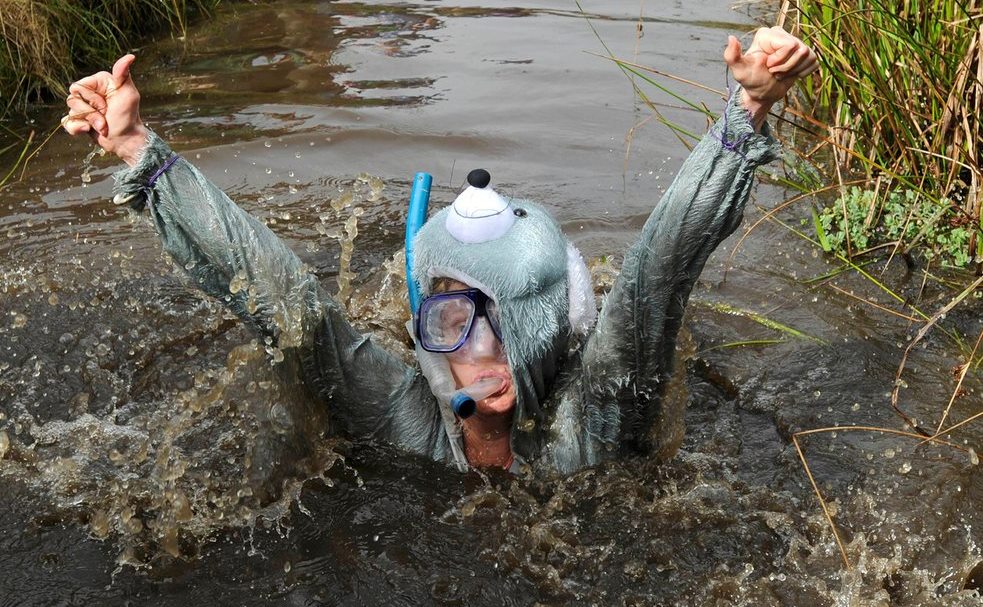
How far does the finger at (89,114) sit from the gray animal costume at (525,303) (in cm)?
13

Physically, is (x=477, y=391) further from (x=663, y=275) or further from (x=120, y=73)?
(x=120, y=73)

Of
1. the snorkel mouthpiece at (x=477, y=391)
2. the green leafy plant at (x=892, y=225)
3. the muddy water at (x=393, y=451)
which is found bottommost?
the muddy water at (x=393, y=451)

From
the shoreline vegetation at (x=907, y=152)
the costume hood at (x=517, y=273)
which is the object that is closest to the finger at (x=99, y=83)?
the costume hood at (x=517, y=273)

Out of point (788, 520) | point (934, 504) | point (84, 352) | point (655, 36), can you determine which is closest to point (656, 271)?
point (788, 520)

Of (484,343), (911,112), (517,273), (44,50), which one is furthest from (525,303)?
(44,50)

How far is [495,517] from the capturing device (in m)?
3.18

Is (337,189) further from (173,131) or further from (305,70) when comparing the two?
(305,70)

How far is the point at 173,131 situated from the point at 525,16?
277 centimetres

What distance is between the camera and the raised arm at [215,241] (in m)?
2.55

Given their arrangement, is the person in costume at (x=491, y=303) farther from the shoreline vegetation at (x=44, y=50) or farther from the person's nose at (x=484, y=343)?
the shoreline vegetation at (x=44, y=50)

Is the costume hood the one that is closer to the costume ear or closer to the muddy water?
the costume ear

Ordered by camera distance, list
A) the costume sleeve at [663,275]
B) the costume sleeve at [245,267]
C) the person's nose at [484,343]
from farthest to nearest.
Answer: the person's nose at [484,343]
the costume sleeve at [245,267]
the costume sleeve at [663,275]

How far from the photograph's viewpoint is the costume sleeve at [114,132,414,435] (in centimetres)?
269

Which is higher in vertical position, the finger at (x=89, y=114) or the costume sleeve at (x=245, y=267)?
the finger at (x=89, y=114)
